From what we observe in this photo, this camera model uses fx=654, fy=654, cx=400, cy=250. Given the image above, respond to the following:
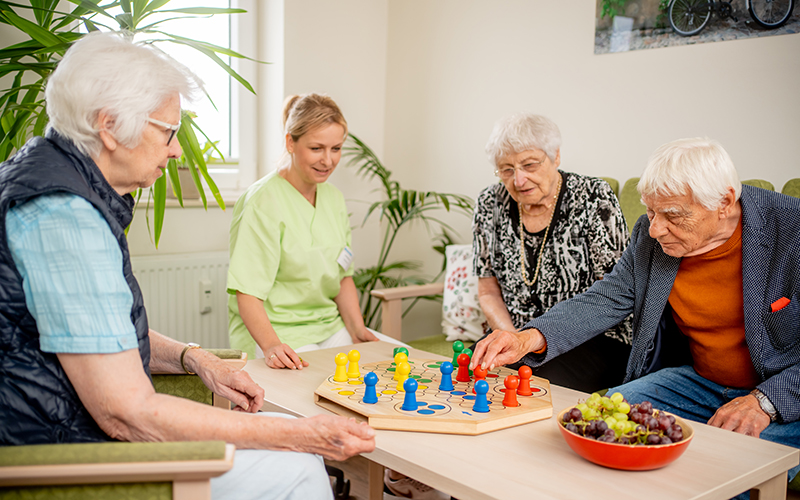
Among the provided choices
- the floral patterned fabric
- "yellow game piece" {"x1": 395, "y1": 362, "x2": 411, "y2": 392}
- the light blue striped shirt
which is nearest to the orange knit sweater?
"yellow game piece" {"x1": 395, "y1": 362, "x2": 411, "y2": 392}

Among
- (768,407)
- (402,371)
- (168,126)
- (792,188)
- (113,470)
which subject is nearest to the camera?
(113,470)

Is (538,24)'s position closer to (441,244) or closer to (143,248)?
(441,244)

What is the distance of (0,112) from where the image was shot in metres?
2.16

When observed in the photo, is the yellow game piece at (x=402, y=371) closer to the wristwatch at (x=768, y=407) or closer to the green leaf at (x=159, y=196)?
the wristwatch at (x=768, y=407)

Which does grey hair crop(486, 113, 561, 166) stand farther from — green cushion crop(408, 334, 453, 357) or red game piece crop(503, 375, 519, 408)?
red game piece crop(503, 375, 519, 408)

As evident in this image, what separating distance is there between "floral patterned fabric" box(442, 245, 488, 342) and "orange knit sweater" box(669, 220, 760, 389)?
3.80 ft

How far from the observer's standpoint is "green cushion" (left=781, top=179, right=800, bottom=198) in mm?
2211

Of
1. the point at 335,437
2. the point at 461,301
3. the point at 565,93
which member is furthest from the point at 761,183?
the point at 335,437

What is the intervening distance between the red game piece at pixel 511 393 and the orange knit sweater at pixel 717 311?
63cm

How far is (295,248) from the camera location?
2.32m

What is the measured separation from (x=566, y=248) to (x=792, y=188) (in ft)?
2.58

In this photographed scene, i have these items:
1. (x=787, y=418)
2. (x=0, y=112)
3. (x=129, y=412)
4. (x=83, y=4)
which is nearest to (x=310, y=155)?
(x=83, y=4)

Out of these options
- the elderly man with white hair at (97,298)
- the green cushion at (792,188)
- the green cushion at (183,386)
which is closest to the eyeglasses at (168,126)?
the elderly man with white hair at (97,298)

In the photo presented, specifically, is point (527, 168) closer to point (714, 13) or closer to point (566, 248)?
point (566, 248)
